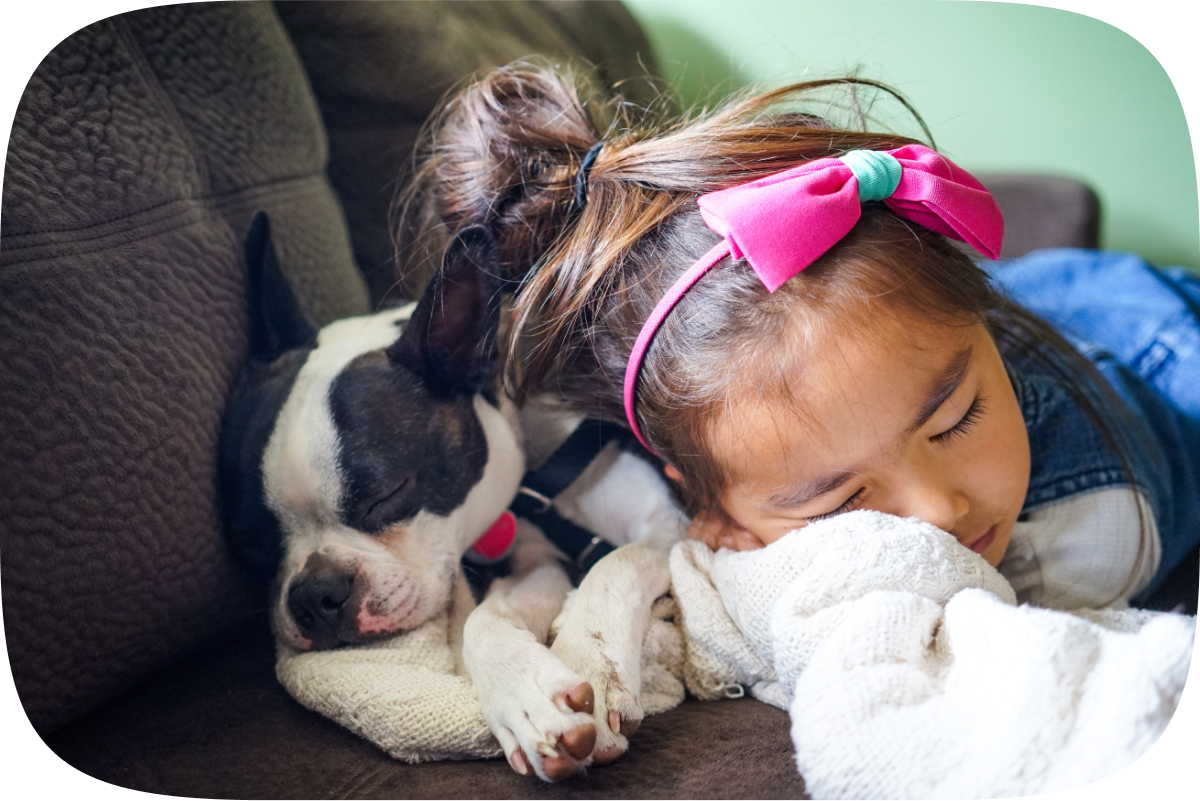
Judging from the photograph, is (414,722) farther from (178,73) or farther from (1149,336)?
(1149,336)

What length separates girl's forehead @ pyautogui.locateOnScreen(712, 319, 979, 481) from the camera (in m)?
0.72

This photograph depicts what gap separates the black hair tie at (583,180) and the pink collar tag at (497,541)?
40 centimetres

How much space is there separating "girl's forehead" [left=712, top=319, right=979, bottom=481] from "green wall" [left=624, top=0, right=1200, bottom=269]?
352 mm

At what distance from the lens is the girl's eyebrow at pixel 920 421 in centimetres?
73

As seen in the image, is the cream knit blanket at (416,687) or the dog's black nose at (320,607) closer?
the cream knit blanket at (416,687)

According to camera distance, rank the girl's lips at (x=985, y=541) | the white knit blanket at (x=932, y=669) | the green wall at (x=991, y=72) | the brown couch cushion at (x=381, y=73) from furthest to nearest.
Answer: the brown couch cushion at (x=381, y=73) → the green wall at (x=991, y=72) → the girl's lips at (x=985, y=541) → the white knit blanket at (x=932, y=669)

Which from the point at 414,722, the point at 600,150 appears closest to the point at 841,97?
the point at 600,150

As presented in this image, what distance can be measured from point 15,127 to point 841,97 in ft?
2.80

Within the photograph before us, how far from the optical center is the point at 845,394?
0.71 m

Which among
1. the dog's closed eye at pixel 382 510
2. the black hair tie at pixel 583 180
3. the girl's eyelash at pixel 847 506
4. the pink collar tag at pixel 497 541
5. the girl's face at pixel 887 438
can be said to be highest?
the black hair tie at pixel 583 180

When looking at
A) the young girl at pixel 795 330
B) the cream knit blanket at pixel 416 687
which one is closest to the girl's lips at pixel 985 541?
the young girl at pixel 795 330

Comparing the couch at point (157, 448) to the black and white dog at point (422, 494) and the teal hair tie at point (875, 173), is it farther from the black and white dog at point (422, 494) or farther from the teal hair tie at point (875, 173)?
the teal hair tie at point (875, 173)

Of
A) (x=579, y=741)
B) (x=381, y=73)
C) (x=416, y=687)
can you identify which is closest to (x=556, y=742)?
(x=579, y=741)

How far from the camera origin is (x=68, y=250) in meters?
0.72
